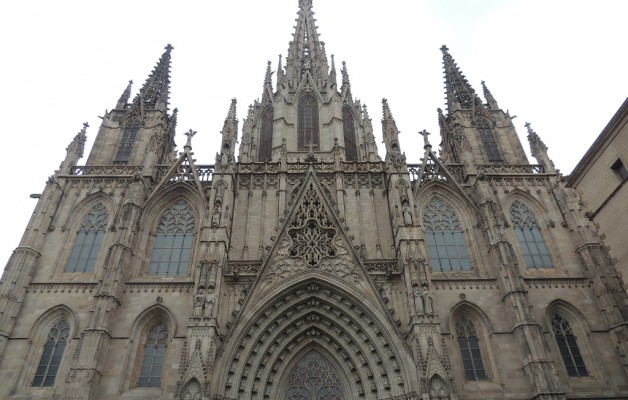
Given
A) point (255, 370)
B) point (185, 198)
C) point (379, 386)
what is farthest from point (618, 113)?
point (185, 198)

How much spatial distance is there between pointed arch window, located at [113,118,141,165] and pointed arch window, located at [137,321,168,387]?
424 inches

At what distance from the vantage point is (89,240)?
21.2m

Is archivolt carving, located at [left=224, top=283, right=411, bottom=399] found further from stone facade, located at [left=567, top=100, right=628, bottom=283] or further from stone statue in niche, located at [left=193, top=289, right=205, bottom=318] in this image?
A: stone facade, located at [left=567, top=100, right=628, bottom=283]

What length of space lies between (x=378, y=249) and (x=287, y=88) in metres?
14.4

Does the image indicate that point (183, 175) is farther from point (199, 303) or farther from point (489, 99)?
point (489, 99)

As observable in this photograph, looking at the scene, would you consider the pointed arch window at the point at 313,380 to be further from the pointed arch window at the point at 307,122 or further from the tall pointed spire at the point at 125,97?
the tall pointed spire at the point at 125,97

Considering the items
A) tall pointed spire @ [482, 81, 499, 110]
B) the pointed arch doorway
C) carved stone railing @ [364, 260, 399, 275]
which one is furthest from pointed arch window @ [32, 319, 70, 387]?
tall pointed spire @ [482, 81, 499, 110]

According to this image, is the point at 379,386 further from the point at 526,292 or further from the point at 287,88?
the point at 287,88

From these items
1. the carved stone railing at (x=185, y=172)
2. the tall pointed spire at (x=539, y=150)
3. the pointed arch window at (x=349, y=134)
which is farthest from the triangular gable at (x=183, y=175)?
the tall pointed spire at (x=539, y=150)

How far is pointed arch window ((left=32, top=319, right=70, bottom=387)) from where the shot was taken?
56.3 ft

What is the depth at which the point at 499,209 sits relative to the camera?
22.0 metres

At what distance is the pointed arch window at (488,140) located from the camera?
25.8 meters

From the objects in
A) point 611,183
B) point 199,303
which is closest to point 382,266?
point 199,303

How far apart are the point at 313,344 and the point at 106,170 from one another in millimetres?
14896
